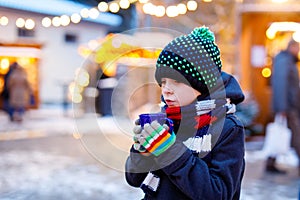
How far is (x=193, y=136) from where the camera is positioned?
6.38ft

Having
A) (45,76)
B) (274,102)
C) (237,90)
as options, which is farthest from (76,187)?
(45,76)

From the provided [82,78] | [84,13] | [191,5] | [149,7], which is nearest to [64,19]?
[84,13]

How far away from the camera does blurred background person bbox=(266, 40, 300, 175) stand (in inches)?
271

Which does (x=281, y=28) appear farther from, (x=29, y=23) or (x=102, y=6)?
(x=29, y=23)

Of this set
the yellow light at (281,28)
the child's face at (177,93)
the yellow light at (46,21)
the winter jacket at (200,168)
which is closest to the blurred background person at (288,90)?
the yellow light at (46,21)

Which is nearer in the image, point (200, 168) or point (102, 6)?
point (200, 168)

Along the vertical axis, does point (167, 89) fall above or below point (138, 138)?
above

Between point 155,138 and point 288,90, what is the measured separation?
5.44 metres

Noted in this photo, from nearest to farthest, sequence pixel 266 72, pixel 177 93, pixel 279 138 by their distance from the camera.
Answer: pixel 177 93 → pixel 279 138 → pixel 266 72

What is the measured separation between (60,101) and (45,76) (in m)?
1.52

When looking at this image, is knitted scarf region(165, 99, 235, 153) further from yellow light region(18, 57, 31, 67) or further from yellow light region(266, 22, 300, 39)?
yellow light region(18, 57, 31, 67)

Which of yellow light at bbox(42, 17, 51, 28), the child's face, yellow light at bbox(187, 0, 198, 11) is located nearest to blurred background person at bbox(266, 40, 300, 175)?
yellow light at bbox(187, 0, 198, 11)

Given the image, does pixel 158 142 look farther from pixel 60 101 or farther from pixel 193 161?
pixel 60 101

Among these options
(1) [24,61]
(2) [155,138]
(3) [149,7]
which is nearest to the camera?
(2) [155,138]
